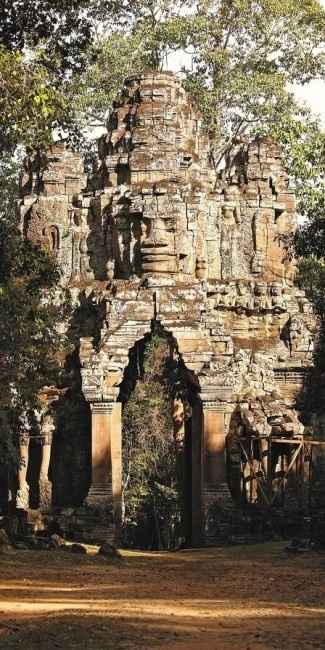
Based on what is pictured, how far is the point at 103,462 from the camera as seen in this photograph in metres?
25.2

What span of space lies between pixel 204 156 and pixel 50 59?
1308 cm

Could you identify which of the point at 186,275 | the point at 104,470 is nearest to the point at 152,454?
the point at 186,275

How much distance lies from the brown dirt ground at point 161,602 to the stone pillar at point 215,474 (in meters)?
3.21

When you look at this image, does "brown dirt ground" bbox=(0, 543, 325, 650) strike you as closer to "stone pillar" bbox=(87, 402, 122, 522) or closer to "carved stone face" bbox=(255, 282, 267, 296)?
"stone pillar" bbox=(87, 402, 122, 522)

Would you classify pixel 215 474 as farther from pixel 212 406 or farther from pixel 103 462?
pixel 103 462

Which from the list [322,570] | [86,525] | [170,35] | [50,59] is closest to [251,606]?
[322,570]

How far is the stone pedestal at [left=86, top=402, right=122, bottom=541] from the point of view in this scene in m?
25.0

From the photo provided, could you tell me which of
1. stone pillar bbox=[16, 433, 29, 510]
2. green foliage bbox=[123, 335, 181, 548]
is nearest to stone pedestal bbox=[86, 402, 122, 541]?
stone pillar bbox=[16, 433, 29, 510]

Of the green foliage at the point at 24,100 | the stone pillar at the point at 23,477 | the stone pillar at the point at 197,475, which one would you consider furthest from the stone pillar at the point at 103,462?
the green foliage at the point at 24,100

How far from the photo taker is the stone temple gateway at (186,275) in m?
25.7

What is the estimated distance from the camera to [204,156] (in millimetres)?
30469

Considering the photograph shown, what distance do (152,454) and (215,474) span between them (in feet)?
37.0

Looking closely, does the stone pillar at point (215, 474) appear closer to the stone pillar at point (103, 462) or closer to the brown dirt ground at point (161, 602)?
the stone pillar at point (103, 462)

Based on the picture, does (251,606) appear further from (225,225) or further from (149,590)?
(225,225)
